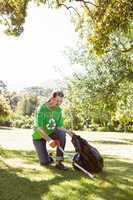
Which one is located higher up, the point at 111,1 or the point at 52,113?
the point at 111,1

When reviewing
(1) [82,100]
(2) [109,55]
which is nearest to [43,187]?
(2) [109,55]

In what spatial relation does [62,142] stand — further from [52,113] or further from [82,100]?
[82,100]

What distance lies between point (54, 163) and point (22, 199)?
3078 mm

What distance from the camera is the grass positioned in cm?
765

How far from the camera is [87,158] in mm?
9633

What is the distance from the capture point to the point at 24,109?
361 feet

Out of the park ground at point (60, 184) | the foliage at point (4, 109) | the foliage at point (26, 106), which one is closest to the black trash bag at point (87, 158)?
the park ground at point (60, 184)

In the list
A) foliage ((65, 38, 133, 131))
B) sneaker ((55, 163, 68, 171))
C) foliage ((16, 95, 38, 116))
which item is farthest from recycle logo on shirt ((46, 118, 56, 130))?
foliage ((16, 95, 38, 116))

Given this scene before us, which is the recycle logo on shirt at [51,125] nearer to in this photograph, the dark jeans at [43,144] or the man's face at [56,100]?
the dark jeans at [43,144]

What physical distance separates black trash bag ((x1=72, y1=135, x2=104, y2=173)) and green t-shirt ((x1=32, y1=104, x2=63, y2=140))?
0.69m

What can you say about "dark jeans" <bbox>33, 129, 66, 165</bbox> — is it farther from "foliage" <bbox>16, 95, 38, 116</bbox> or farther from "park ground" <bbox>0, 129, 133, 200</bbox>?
"foliage" <bbox>16, 95, 38, 116</bbox>

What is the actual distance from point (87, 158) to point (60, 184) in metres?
1.41

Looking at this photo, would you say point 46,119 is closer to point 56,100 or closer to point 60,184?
point 56,100

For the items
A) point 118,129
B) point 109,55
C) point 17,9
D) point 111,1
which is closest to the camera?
point 111,1
